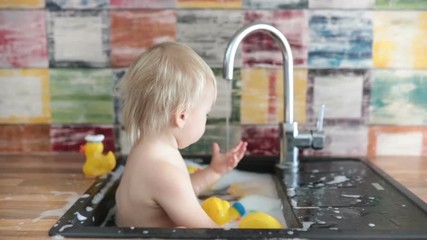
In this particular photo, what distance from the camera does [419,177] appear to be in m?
1.35

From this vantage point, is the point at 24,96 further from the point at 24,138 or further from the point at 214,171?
the point at 214,171

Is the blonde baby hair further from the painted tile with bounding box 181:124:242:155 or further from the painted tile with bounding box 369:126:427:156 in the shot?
the painted tile with bounding box 369:126:427:156

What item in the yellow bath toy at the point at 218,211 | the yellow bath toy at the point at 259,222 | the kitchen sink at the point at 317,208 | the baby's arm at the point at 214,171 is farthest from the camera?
the baby's arm at the point at 214,171

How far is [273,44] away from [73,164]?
0.60m

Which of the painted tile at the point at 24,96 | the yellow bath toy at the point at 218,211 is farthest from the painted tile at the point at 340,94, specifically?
the painted tile at the point at 24,96

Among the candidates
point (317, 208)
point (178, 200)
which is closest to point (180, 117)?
point (178, 200)

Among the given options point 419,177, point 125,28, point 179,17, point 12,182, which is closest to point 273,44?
point 179,17

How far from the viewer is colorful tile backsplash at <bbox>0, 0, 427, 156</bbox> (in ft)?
5.07

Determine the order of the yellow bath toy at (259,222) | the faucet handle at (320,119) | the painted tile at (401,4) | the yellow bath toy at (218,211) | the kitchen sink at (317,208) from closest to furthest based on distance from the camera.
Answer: the kitchen sink at (317,208)
the yellow bath toy at (259,222)
the yellow bath toy at (218,211)
the faucet handle at (320,119)
the painted tile at (401,4)

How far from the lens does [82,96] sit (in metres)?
1.58

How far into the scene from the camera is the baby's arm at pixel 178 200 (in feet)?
3.52

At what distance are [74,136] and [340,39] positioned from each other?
29.6 inches

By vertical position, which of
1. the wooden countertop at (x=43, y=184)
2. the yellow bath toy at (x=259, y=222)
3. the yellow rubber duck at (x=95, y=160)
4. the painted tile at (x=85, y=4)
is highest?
the painted tile at (x=85, y=4)

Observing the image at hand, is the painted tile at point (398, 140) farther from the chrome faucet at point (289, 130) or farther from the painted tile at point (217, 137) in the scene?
the painted tile at point (217, 137)
